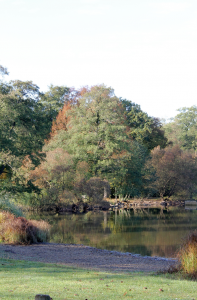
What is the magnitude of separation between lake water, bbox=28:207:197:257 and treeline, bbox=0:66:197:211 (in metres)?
5.55

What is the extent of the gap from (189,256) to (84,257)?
602 cm

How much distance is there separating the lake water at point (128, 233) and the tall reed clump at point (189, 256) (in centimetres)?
540

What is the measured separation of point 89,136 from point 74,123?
136 inches

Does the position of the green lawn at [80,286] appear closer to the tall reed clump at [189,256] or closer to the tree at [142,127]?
the tall reed clump at [189,256]

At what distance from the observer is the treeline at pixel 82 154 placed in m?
30.5

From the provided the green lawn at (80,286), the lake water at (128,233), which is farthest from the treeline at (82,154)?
the green lawn at (80,286)

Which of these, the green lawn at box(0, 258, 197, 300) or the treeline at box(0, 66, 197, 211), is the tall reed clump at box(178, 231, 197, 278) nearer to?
the green lawn at box(0, 258, 197, 300)

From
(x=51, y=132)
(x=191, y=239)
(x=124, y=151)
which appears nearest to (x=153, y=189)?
(x=124, y=151)

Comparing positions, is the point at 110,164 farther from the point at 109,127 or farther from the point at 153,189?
the point at 153,189

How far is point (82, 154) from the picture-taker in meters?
42.5

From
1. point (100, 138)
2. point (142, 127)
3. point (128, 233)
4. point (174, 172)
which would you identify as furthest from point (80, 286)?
point (142, 127)

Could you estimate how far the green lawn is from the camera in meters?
6.70

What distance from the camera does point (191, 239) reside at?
34.5 ft

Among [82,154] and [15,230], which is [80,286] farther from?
[82,154]
